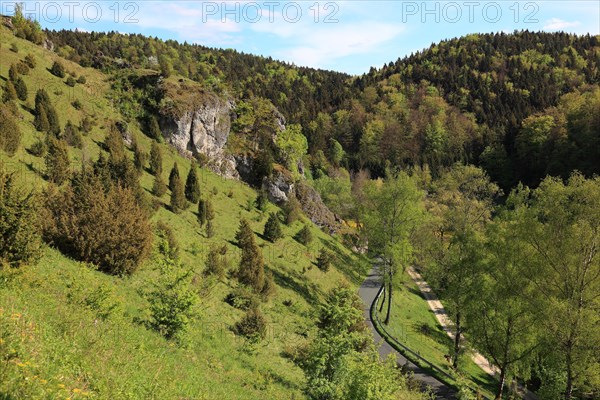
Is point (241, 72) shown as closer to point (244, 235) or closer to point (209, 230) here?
point (209, 230)

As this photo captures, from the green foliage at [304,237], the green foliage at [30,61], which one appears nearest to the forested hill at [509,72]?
the green foliage at [304,237]

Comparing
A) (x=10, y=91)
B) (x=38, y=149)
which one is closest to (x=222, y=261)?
(x=38, y=149)

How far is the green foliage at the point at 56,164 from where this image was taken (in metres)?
25.5

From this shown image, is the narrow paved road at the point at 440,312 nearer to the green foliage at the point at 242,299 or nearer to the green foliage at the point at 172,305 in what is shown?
the green foliage at the point at 242,299

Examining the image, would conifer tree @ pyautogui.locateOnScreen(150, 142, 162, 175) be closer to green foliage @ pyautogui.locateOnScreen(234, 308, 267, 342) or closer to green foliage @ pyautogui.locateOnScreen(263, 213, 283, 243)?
green foliage @ pyautogui.locateOnScreen(263, 213, 283, 243)

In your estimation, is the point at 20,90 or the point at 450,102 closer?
the point at 20,90

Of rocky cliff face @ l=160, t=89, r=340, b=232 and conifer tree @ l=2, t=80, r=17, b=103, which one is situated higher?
rocky cliff face @ l=160, t=89, r=340, b=232

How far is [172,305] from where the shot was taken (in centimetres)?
1409

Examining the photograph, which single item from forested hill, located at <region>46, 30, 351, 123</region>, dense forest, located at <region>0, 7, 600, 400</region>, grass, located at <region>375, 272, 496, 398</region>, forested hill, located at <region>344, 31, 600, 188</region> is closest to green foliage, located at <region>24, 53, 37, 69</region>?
dense forest, located at <region>0, 7, 600, 400</region>

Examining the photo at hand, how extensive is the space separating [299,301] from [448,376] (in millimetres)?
13029

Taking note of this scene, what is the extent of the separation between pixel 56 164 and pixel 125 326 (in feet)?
61.2

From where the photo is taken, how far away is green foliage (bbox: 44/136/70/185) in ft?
83.6

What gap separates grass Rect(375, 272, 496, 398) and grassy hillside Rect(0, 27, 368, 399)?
27.6ft

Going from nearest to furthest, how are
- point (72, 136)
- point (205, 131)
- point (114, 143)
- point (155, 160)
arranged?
point (72, 136) < point (114, 143) < point (155, 160) < point (205, 131)
